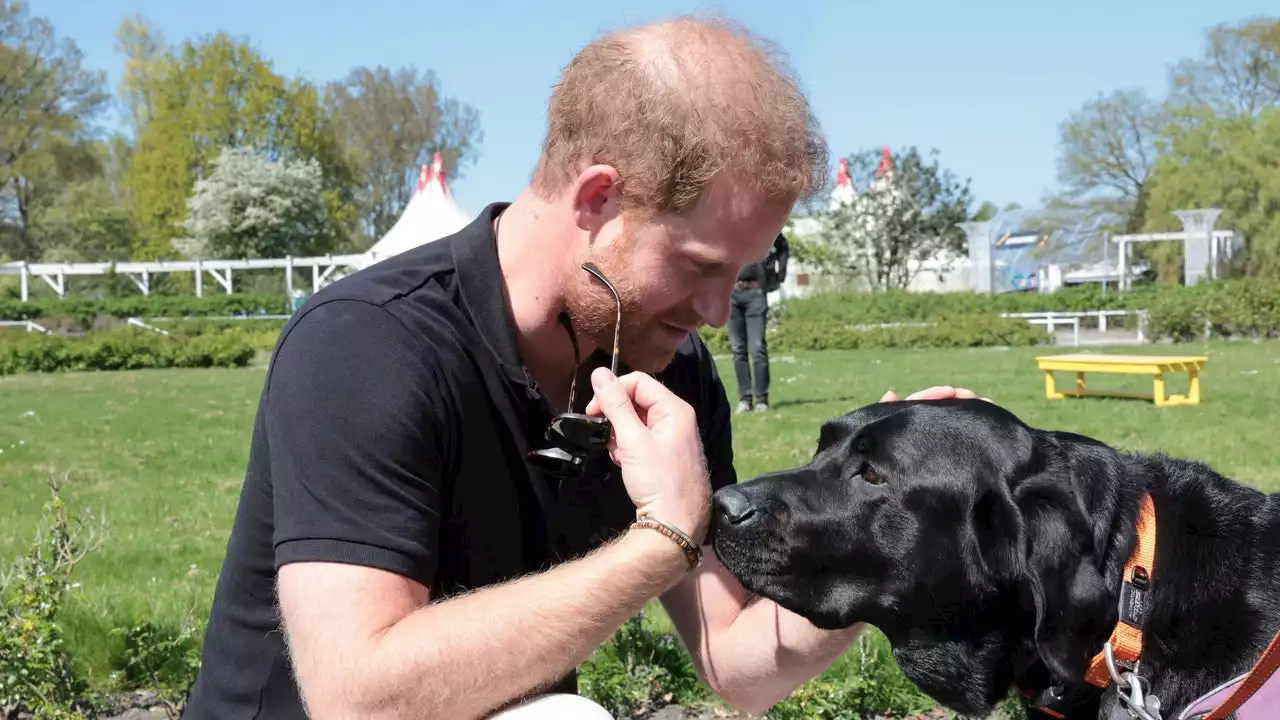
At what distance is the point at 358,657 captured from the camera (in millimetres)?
1915

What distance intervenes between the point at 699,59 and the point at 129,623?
339cm

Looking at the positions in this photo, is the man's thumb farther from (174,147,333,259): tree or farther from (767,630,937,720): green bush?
(174,147,333,259): tree

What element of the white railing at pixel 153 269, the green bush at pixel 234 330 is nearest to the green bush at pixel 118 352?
the green bush at pixel 234 330

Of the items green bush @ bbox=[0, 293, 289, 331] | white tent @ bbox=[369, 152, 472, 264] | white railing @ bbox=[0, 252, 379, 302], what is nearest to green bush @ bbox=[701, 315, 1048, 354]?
white tent @ bbox=[369, 152, 472, 264]

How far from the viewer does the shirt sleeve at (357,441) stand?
6.46 feet

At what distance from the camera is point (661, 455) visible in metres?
2.07

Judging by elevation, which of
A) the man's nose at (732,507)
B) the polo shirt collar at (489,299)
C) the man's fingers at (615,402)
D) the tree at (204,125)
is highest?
the tree at (204,125)

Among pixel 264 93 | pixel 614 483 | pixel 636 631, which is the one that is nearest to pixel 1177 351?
pixel 636 631

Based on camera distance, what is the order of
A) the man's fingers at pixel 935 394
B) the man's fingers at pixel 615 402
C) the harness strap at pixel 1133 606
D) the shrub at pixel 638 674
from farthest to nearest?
the shrub at pixel 638 674 → the man's fingers at pixel 935 394 → the harness strap at pixel 1133 606 → the man's fingers at pixel 615 402

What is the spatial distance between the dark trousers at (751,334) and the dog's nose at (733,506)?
28.9 feet

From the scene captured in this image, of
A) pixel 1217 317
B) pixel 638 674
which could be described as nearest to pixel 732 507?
pixel 638 674

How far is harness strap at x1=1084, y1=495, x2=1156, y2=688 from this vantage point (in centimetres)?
223

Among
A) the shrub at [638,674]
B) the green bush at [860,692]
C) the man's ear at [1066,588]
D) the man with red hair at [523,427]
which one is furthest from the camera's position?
the shrub at [638,674]

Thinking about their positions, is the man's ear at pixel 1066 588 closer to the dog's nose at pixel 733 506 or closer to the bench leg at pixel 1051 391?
the dog's nose at pixel 733 506
